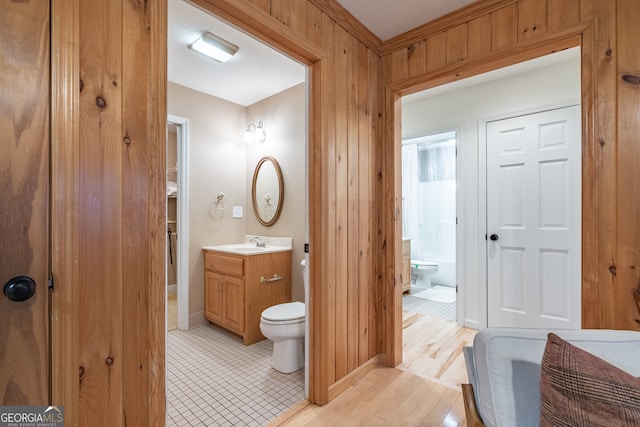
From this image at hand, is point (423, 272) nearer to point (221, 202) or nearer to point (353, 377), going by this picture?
point (353, 377)

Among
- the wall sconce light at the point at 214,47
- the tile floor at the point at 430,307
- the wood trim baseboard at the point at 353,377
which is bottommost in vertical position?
the tile floor at the point at 430,307

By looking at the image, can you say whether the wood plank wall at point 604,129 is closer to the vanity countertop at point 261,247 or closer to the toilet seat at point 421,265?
the vanity countertop at point 261,247

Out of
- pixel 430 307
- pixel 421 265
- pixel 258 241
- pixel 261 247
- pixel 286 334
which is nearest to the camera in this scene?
pixel 286 334

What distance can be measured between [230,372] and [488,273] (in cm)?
254

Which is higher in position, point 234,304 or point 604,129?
point 604,129

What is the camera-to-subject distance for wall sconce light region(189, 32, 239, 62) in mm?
2172

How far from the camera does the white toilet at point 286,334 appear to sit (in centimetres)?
212

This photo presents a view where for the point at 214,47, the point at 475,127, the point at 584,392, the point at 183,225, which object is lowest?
the point at 584,392

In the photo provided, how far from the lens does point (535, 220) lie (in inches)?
105

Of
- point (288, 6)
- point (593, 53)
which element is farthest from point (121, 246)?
point (593, 53)

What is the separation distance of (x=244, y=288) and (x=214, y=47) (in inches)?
78.5

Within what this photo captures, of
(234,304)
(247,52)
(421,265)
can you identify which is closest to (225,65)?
(247,52)

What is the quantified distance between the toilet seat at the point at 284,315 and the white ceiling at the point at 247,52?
1929 millimetres

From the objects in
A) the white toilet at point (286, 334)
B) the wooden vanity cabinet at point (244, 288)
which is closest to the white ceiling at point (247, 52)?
the wooden vanity cabinet at point (244, 288)
